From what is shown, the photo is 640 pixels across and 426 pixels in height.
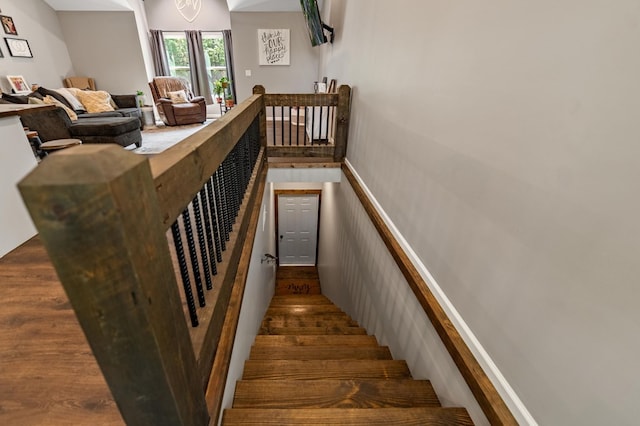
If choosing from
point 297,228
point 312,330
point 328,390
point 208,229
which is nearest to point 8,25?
point 297,228

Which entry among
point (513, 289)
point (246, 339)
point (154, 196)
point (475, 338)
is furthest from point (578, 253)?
point (246, 339)

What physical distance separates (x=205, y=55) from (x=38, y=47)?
321 cm

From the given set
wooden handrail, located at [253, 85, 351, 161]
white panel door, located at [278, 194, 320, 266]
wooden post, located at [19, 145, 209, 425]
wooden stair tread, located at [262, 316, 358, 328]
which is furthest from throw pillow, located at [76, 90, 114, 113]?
wooden post, located at [19, 145, 209, 425]

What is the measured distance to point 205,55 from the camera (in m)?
7.32

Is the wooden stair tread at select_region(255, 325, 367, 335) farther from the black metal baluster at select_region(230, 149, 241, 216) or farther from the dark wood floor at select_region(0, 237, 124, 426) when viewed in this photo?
the dark wood floor at select_region(0, 237, 124, 426)

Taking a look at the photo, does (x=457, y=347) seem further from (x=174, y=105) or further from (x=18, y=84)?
(x=18, y=84)

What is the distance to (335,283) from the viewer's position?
167 inches

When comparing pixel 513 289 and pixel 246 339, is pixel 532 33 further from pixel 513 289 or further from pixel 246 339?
pixel 246 339

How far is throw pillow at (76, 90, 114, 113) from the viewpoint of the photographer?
5.16m

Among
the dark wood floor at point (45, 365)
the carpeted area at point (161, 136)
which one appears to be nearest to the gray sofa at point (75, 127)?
the carpeted area at point (161, 136)

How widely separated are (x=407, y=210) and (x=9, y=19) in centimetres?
744

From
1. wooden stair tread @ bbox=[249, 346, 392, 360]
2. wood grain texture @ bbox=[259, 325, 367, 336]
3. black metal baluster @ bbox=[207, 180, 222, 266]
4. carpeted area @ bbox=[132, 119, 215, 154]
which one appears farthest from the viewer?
carpeted area @ bbox=[132, 119, 215, 154]

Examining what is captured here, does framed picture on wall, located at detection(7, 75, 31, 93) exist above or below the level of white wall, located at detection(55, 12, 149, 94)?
below

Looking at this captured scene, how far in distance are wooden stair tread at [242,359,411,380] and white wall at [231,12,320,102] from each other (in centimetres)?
640
